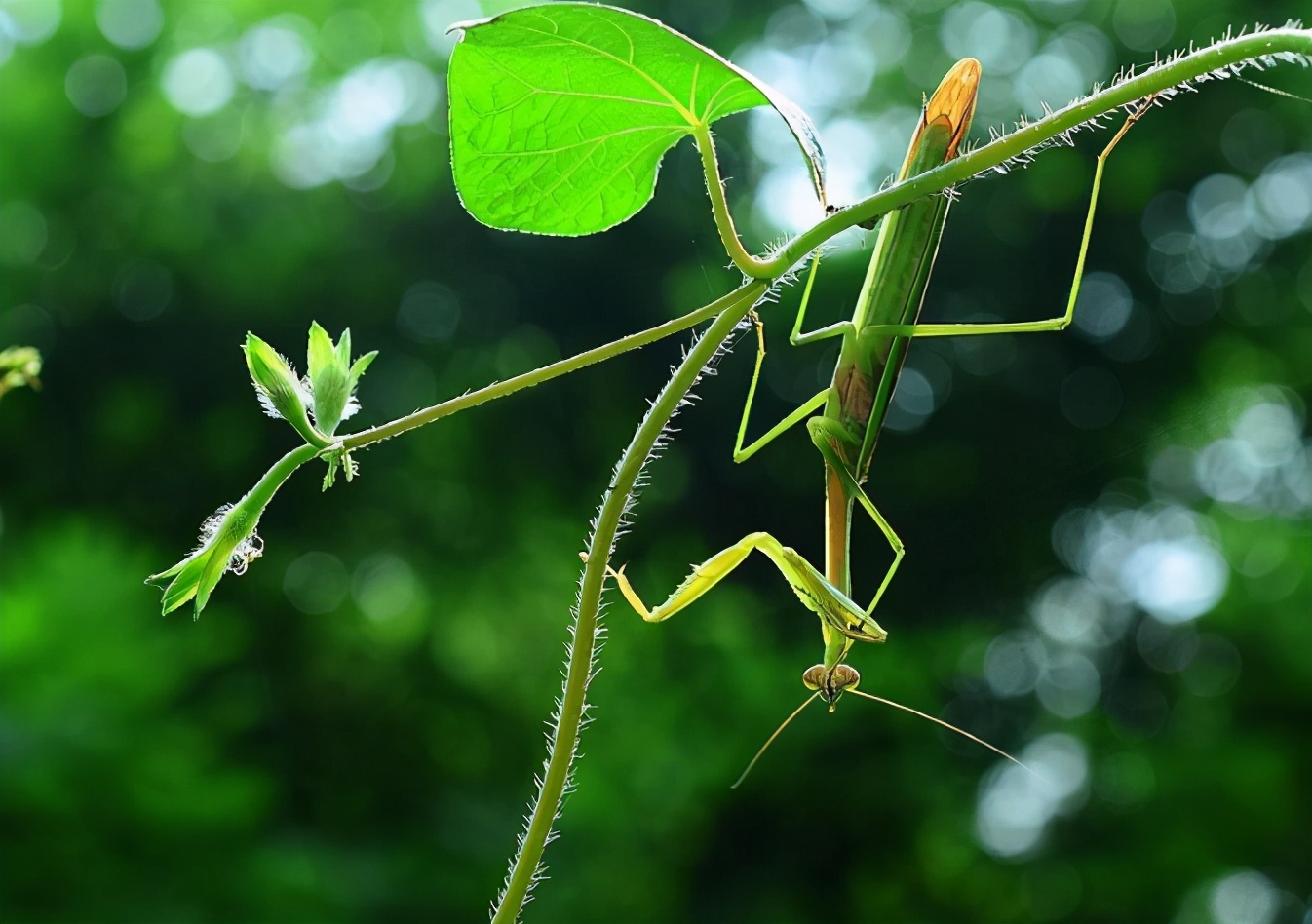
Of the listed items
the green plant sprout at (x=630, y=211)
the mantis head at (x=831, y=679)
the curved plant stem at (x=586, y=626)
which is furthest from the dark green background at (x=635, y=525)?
the curved plant stem at (x=586, y=626)

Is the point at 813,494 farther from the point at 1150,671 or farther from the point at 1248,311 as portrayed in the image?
the point at 1248,311

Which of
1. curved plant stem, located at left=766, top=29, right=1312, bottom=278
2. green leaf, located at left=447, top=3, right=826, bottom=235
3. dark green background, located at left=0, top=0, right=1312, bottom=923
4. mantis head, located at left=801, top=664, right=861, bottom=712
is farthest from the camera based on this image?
dark green background, located at left=0, top=0, right=1312, bottom=923

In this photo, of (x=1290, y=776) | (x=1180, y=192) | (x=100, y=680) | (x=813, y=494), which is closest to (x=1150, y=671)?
(x=1290, y=776)

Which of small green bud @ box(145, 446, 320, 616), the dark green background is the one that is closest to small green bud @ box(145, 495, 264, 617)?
small green bud @ box(145, 446, 320, 616)

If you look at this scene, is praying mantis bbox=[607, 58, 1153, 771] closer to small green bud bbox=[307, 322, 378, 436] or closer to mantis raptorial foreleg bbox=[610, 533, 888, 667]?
mantis raptorial foreleg bbox=[610, 533, 888, 667]

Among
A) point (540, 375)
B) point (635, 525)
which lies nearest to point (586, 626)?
point (540, 375)

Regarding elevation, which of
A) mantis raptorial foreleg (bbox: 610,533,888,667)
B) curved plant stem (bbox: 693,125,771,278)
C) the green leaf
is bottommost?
mantis raptorial foreleg (bbox: 610,533,888,667)

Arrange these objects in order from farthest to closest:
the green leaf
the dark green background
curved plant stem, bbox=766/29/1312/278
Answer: the dark green background, the green leaf, curved plant stem, bbox=766/29/1312/278
